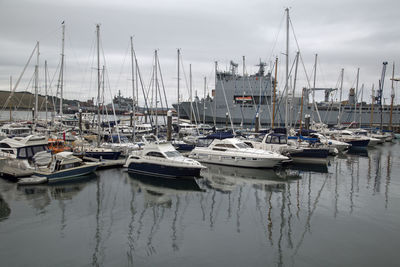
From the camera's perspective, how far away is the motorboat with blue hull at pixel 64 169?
55.3 ft

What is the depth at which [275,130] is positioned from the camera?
96.1 ft

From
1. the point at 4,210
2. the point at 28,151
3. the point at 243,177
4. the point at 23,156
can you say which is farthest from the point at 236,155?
the point at 4,210

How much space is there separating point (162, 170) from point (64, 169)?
5833mm

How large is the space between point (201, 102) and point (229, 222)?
A: 58.2 m

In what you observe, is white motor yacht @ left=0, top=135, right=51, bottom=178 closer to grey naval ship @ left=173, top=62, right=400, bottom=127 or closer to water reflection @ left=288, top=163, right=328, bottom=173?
water reflection @ left=288, top=163, right=328, bottom=173

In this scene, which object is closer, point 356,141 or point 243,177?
point 243,177

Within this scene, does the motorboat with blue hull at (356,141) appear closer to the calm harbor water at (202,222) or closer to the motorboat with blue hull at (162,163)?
the calm harbor water at (202,222)

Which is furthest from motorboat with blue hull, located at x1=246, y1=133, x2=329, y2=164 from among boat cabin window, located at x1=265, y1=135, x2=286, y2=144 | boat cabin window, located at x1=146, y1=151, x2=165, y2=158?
boat cabin window, located at x1=146, y1=151, x2=165, y2=158

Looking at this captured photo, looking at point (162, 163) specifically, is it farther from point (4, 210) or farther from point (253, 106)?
point (253, 106)

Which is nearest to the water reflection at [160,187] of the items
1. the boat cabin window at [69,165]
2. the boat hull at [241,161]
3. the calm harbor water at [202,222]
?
the calm harbor water at [202,222]

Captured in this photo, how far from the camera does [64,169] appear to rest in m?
17.4


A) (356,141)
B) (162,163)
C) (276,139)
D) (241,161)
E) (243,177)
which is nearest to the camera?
(162,163)

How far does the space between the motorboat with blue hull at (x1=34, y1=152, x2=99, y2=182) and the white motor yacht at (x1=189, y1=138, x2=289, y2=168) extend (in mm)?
8941

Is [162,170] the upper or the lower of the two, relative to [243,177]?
upper
